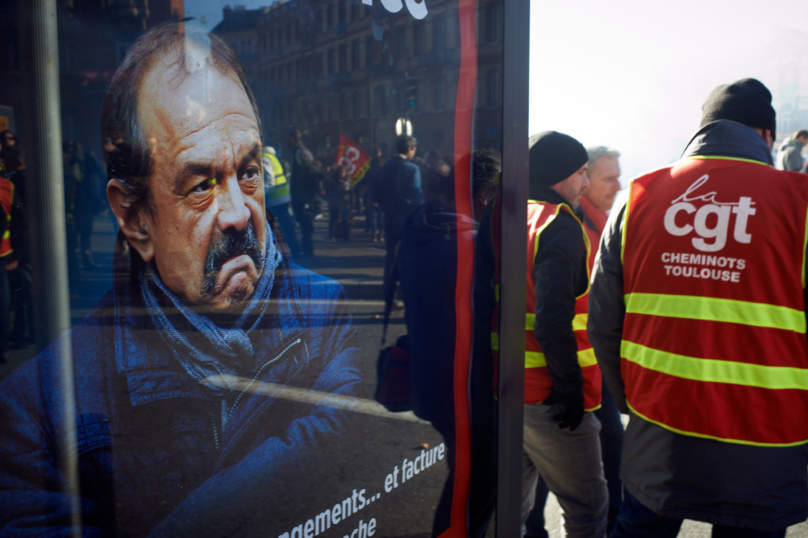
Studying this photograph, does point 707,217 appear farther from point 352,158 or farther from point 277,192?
point 277,192

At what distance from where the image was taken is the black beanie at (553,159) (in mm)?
2291

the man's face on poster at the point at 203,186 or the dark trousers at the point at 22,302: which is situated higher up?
the man's face on poster at the point at 203,186

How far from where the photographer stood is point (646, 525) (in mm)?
1806

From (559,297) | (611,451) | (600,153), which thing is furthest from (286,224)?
(600,153)

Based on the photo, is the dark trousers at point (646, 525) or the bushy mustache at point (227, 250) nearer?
the bushy mustache at point (227, 250)

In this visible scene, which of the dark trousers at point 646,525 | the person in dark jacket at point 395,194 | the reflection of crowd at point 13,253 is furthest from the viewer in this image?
the dark trousers at point 646,525

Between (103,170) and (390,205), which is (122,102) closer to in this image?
(103,170)

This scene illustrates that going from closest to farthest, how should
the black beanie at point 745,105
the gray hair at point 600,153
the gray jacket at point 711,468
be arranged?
the gray jacket at point 711,468, the black beanie at point 745,105, the gray hair at point 600,153

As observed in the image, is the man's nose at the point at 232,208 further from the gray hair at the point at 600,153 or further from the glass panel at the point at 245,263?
the gray hair at the point at 600,153

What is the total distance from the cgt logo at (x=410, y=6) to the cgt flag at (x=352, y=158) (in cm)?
28

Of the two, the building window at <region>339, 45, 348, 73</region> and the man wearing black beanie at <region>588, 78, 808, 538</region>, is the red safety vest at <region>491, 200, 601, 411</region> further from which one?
the building window at <region>339, 45, 348, 73</region>

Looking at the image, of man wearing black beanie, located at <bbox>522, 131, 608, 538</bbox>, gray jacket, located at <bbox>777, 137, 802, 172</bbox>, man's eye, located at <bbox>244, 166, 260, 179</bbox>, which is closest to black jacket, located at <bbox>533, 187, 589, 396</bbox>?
man wearing black beanie, located at <bbox>522, 131, 608, 538</bbox>

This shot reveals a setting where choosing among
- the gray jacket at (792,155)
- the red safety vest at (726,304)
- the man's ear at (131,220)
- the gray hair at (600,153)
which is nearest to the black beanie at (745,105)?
the red safety vest at (726,304)

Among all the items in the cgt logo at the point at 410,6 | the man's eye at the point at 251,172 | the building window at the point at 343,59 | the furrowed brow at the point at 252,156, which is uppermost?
the cgt logo at the point at 410,6
